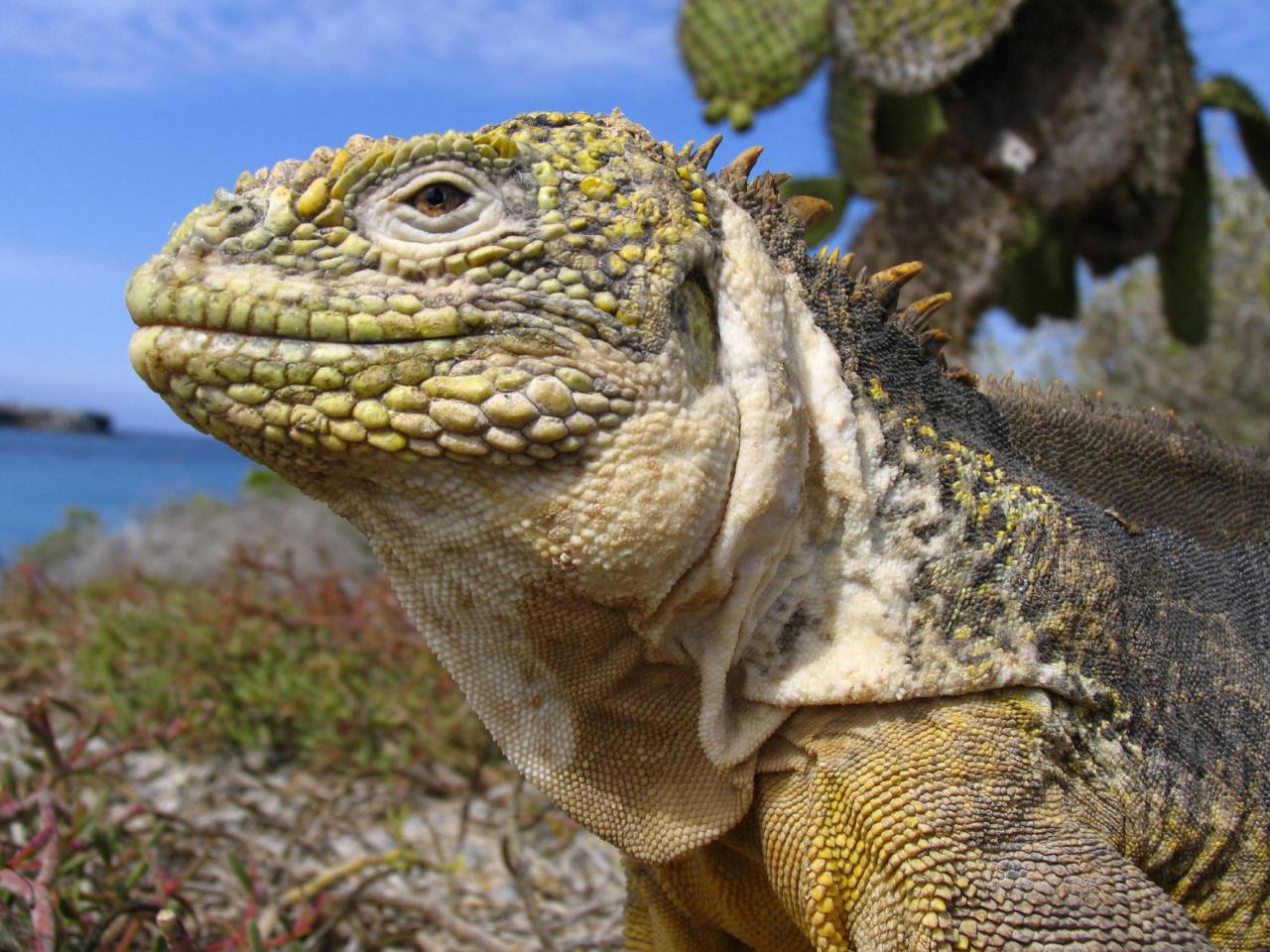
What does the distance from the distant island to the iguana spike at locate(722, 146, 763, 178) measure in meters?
123

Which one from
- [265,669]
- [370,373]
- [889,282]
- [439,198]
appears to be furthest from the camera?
[265,669]

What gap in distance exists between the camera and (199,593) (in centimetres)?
795

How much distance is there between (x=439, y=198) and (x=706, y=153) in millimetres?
663

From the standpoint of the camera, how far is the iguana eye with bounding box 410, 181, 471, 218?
80.1 inches

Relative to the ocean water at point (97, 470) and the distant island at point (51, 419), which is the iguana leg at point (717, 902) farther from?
the distant island at point (51, 419)

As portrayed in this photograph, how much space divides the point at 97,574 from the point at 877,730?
11935mm

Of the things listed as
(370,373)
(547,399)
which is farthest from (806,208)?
(370,373)

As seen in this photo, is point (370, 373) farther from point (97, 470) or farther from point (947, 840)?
point (97, 470)

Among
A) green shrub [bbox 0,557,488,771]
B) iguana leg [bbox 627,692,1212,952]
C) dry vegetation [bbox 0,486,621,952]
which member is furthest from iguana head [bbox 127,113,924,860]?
green shrub [bbox 0,557,488,771]

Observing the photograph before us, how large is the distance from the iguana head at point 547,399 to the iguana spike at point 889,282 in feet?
0.88

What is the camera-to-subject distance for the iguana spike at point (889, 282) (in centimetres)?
247

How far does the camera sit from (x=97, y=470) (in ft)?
291

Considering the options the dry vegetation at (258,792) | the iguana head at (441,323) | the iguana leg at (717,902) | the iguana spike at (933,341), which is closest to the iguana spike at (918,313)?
the iguana spike at (933,341)

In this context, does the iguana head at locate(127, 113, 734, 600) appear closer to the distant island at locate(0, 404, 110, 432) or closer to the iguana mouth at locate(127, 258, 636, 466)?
the iguana mouth at locate(127, 258, 636, 466)
